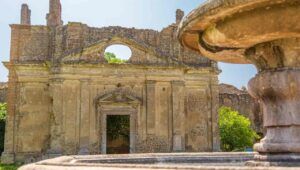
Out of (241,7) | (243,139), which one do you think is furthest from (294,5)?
(243,139)

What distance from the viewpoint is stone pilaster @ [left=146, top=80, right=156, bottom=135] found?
18.8m

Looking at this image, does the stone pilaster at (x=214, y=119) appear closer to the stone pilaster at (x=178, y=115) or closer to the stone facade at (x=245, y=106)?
the stone pilaster at (x=178, y=115)

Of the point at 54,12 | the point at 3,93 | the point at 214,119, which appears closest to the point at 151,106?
the point at 214,119

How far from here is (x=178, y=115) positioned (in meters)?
19.0

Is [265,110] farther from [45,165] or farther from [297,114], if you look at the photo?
[45,165]

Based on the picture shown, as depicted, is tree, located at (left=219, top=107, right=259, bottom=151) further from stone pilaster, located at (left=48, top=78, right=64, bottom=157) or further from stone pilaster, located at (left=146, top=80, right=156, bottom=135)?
stone pilaster, located at (left=48, top=78, right=64, bottom=157)

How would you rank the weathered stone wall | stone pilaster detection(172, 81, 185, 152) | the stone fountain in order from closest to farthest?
1. the stone fountain
2. stone pilaster detection(172, 81, 185, 152)
3. the weathered stone wall

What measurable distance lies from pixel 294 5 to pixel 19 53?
1788cm

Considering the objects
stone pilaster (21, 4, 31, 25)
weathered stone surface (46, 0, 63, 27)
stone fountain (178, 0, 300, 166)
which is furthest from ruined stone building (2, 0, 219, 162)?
stone fountain (178, 0, 300, 166)

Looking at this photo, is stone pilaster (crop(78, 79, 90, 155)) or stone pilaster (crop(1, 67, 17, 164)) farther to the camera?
stone pilaster (crop(1, 67, 17, 164))

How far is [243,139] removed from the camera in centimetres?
2353

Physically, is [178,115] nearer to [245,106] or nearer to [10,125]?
[10,125]

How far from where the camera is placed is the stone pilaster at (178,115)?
18.8m

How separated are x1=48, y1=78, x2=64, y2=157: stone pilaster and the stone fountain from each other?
14.7 m
